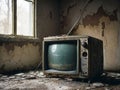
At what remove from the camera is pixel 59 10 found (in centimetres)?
462

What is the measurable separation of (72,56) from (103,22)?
1.71 m

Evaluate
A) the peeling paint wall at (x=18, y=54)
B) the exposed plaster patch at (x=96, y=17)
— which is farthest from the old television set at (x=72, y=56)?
the exposed plaster patch at (x=96, y=17)

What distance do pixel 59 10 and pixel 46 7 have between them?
458 mm

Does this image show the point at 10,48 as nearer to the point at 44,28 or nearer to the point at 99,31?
the point at 44,28

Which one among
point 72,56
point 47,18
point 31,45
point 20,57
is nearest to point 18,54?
point 20,57

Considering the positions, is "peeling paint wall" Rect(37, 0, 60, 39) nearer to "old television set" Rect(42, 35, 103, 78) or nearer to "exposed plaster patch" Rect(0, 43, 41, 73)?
"exposed plaster patch" Rect(0, 43, 41, 73)

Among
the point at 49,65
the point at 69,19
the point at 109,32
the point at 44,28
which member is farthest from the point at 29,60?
the point at 109,32

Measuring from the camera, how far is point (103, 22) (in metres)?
3.92

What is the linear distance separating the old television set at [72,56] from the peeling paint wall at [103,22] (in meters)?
1.06

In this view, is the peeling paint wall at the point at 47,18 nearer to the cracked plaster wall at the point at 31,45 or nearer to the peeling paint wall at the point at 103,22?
the cracked plaster wall at the point at 31,45

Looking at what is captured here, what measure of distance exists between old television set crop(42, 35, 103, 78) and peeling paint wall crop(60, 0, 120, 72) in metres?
1.06

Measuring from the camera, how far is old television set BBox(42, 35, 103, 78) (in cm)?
240

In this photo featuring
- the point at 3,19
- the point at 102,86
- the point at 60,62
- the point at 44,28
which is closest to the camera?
the point at 102,86

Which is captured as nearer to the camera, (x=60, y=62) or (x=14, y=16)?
(x=60, y=62)
